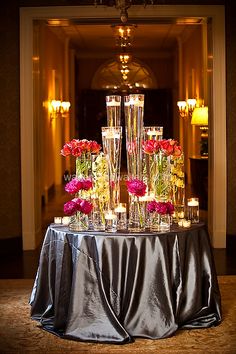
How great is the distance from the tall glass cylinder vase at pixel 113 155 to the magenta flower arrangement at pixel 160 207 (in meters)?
0.29

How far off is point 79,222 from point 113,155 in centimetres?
54

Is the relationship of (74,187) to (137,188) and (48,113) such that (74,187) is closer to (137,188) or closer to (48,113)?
(137,188)

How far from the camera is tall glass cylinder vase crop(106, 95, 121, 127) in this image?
500cm

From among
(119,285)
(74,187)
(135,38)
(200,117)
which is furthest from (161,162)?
(135,38)

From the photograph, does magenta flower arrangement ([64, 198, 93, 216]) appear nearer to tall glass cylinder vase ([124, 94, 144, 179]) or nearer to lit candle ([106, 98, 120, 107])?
tall glass cylinder vase ([124, 94, 144, 179])

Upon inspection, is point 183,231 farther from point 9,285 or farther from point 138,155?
point 9,285

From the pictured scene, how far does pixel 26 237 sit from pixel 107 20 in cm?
279

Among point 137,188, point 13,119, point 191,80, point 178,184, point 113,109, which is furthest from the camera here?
point 191,80

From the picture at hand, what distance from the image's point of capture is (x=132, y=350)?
4.48 metres

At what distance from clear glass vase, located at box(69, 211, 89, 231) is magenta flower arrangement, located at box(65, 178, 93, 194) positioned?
0.18m

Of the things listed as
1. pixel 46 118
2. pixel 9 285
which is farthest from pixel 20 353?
pixel 46 118

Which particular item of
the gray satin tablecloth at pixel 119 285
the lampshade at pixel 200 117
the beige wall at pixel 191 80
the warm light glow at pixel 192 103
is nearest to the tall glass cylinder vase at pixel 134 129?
the gray satin tablecloth at pixel 119 285

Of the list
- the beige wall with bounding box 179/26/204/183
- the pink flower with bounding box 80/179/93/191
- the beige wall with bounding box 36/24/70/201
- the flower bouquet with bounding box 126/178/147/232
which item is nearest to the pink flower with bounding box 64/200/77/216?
the pink flower with bounding box 80/179/93/191

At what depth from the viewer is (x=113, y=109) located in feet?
16.5
